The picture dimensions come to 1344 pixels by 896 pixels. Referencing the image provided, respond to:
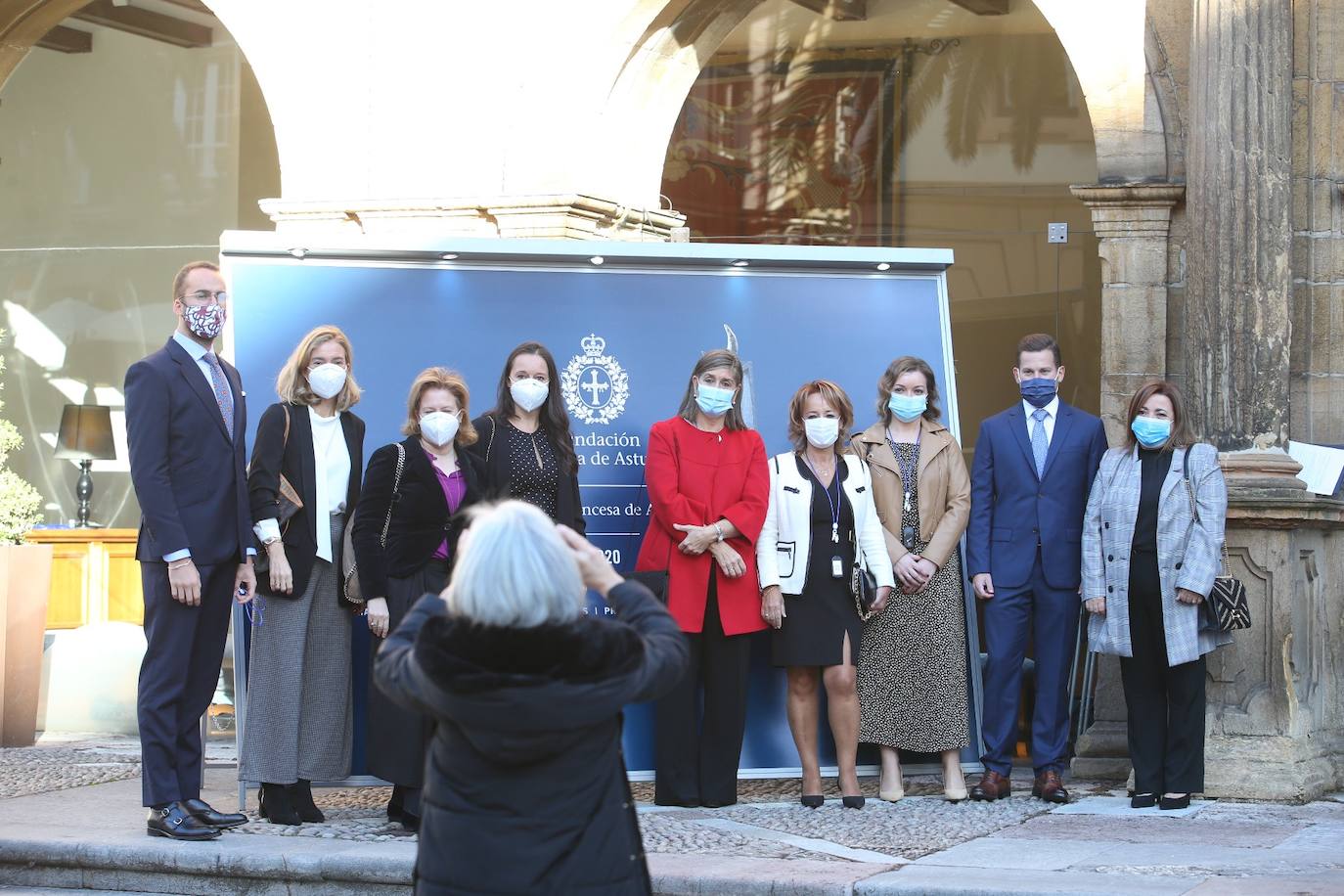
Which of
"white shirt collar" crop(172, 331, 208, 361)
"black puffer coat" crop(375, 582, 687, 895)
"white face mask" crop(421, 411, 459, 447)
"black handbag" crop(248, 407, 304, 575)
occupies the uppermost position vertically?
"white shirt collar" crop(172, 331, 208, 361)

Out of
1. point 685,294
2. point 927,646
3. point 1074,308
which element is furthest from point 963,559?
point 1074,308

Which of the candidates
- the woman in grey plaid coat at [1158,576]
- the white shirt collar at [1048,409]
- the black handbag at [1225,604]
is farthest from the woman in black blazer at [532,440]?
the black handbag at [1225,604]

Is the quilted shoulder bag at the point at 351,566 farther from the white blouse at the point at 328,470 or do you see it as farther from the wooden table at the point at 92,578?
the wooden table at the point at 92,578

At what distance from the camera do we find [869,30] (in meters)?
13.5

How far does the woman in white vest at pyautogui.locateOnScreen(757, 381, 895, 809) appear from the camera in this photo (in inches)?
284

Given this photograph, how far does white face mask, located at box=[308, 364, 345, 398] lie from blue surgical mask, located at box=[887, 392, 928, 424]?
2.16 metres

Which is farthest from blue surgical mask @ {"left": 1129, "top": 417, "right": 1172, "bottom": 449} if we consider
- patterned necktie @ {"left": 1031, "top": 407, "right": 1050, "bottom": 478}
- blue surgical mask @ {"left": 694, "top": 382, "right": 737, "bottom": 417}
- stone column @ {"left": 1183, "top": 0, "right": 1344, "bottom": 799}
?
blue surgical mask @ {"left": 694, "top": 382, "right": 737, "bottom": 417}

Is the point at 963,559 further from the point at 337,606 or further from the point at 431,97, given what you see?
the point at 431,97

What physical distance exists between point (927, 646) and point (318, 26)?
15.3 feet

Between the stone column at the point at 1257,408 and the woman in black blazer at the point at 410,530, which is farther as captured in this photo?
the stone column at the point at 1257,408

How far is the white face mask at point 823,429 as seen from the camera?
727 cm

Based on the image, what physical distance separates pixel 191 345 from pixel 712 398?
6.33ft

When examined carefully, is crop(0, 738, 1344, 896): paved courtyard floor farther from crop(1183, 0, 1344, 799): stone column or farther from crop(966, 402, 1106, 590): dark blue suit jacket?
crop(966, 402, 1106, 590): dark blue suit jacket

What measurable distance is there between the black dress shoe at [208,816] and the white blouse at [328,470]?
0.94 m
